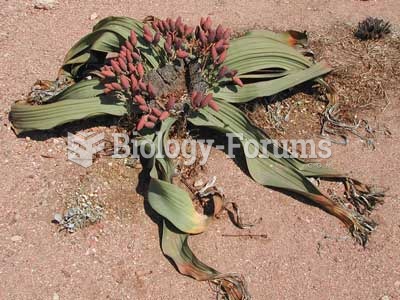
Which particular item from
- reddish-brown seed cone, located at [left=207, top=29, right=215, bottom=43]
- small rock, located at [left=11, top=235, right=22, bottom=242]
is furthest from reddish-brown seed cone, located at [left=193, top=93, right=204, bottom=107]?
small rock, located at [left=11, top=235, right=22, bottom=242]

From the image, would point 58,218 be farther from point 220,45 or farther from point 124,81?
point 220,45

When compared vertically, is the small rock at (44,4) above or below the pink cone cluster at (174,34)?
below

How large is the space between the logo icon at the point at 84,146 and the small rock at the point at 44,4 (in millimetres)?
1272

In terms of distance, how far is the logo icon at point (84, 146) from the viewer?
266 centimetres

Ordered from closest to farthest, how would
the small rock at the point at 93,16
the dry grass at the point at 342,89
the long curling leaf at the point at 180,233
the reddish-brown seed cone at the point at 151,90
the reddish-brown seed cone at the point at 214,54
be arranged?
1. the long curling leaf at the point at 180,233
2. the reddish-brown seed cone at the point at 151,90
3. the reddish-brown seed cone at the point at 214,54
4. the dry grass at the point at 342,89
5. the small rock at the point at 93,16

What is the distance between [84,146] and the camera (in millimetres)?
2715

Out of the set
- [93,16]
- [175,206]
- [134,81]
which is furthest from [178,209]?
[93,16]

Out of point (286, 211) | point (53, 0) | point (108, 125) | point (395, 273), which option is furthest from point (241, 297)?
point (53, 0)

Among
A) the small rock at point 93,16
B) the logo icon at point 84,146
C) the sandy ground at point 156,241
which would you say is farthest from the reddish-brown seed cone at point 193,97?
the small rock at point 93,16

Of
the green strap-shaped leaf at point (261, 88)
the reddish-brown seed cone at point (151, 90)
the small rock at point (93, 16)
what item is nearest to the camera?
the reddish-brown seed cone at point (151, 90)

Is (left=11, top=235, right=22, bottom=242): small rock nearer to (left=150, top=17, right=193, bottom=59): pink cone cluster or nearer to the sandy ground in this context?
the sandy ground

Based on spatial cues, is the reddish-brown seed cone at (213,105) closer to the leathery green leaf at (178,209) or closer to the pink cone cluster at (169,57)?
the pink cone cluster at (169,57)

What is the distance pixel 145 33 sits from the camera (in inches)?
105

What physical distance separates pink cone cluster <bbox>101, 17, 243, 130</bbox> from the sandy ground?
342 millimetres
